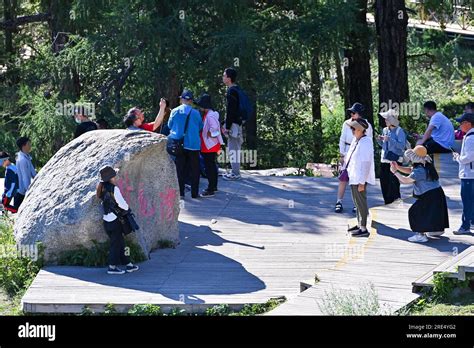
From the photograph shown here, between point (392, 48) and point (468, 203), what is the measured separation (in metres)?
10.2

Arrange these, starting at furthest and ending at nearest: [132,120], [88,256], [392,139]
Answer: [132,120]
[392,139]
[88,256]

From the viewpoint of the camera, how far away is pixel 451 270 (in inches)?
458

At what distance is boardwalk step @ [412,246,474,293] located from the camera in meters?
11.5

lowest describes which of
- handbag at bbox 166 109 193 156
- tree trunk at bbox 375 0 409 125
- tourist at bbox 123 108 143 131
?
handbag at bbox 166 109 193 156

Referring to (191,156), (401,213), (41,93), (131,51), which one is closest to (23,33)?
(41,93)

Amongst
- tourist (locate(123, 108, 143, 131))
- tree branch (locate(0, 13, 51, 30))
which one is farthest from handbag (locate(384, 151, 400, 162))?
A: tree branch (locate(0, 13, 51, 30))

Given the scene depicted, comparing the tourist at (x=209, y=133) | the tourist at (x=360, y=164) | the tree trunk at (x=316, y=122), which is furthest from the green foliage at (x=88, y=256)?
the tree trunk at (x=316, y=122)

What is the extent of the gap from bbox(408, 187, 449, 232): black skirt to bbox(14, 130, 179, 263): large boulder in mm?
3289

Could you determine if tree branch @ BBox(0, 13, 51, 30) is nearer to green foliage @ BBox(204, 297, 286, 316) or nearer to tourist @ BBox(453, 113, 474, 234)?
tourist @ BBox(453, 113, 474, 234)

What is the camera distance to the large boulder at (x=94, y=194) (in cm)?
1349

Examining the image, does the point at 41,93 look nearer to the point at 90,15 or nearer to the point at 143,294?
the point at 90,15

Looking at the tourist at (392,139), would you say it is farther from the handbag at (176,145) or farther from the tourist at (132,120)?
the tourist at (132,120)

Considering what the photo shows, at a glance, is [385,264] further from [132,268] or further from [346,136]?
[346,136]

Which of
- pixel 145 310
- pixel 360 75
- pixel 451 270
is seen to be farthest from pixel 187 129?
pixel 360 75
